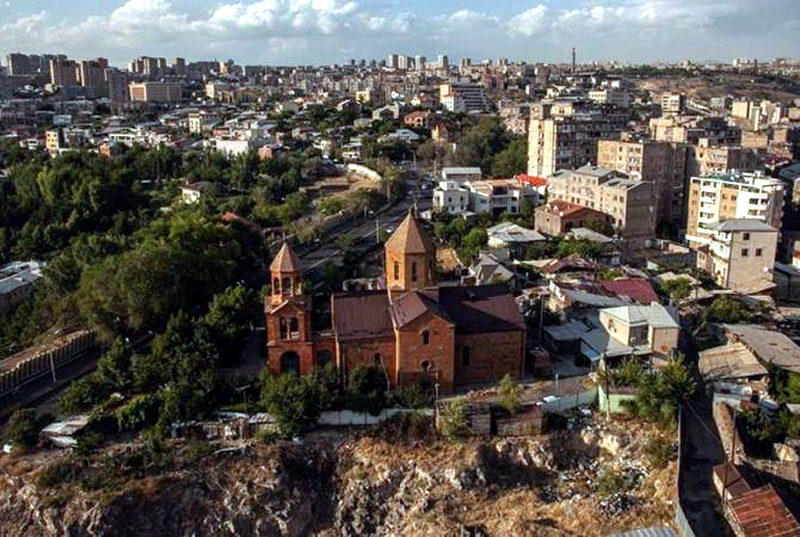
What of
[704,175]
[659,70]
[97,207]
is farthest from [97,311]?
[659,70]

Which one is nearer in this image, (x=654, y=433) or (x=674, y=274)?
(x=654, y=433)

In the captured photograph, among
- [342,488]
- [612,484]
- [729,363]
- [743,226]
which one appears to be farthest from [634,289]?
[342,488]

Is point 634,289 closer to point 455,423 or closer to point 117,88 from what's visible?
point 455,423

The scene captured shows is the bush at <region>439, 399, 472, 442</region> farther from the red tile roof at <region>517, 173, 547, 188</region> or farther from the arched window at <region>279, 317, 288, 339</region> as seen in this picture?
the red tile roof at <region>517, 173, 547, 188</region>

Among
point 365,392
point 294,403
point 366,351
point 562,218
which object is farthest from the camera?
point 562,218

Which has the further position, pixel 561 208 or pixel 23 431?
pixel 561 208

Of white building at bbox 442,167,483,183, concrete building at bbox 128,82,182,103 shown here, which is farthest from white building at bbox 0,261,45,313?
concrete building at bbox 128,82,182,103

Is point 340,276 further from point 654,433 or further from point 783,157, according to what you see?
point 783,157
